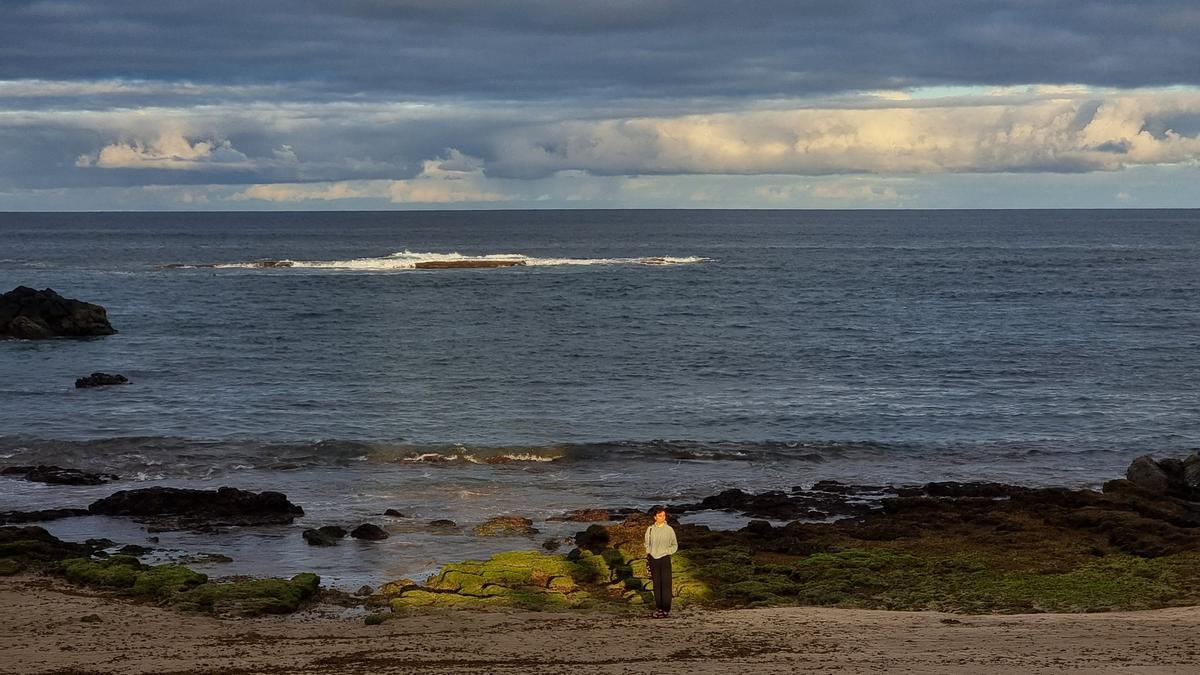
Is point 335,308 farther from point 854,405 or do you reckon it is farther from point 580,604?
point 580,604

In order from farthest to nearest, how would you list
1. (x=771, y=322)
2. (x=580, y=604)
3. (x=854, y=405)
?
1. (x=771, y=322)
2. (x=854, y=405)
3. (x=580, y=604)

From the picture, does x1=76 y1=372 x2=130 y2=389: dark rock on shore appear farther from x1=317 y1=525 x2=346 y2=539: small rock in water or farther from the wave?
the wave

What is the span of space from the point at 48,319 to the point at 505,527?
5299 centimetres

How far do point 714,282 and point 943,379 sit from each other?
5853 centimetres

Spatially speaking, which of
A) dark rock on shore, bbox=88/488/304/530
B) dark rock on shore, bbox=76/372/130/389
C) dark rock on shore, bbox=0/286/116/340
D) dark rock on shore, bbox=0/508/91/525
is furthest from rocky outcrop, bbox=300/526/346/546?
dark rock on shore, bbox=0/286/116/340

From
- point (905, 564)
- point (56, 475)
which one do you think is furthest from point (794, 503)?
point (56, 475)

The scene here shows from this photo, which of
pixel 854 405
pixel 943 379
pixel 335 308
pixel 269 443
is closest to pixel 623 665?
pixel 269 443

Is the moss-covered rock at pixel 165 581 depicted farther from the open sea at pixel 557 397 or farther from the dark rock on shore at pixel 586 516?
the dark rock on shore at pixel 586 516

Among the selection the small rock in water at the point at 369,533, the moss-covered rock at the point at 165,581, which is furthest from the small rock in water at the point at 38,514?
the small rock in water at the point at 369,533

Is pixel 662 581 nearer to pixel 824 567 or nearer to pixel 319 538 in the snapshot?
pixel 824 567

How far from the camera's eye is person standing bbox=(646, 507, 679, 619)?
821 inches

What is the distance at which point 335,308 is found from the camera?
89062 mm

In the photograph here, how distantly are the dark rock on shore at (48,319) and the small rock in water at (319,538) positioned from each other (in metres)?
50.1

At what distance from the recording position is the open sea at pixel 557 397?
34969 mm
